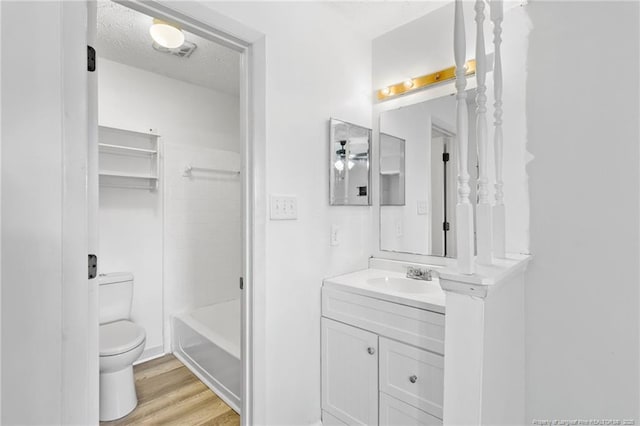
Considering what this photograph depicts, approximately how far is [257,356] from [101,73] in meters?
2.33

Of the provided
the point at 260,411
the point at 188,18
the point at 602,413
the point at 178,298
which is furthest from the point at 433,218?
the point at 178,298

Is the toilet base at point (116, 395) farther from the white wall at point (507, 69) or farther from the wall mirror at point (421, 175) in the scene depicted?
the white wall at point (507, 69)

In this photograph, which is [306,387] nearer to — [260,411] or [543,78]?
[260,411]

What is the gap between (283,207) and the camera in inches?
60.8

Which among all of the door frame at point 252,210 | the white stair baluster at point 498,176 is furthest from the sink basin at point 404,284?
the door frame at point 252,210

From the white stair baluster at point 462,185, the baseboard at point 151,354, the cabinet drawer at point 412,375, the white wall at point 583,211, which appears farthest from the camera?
the baseboard at point 151,354

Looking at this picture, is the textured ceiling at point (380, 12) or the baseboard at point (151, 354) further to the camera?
the baseboard at point (151, 354)

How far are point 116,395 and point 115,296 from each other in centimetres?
72

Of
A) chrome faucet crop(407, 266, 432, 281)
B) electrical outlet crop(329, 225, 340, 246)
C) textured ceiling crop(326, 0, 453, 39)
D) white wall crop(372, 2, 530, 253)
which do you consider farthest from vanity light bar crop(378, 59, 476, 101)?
chrome faucet crop(407, 266, 432, 281)

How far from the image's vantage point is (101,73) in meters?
2.29

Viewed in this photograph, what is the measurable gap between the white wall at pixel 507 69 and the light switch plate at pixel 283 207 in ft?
3.22

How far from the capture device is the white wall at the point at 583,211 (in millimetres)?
1180

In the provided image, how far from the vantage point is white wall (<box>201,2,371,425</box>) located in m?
1.50

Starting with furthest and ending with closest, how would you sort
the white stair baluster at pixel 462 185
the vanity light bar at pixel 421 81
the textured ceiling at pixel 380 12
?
the textured ceiling at pixel 380 12, the vanity light bar at pixel 421 81, the white stair baluster at pixel 462 185
